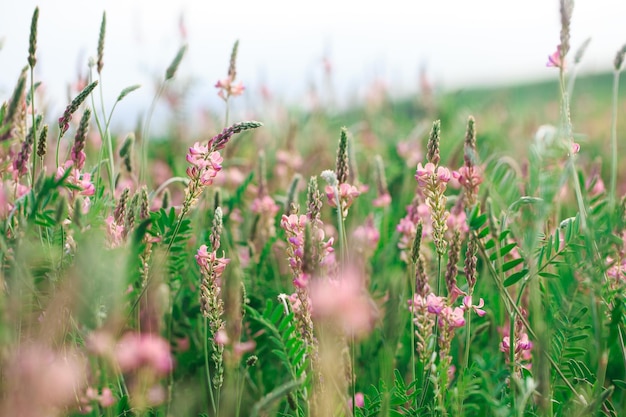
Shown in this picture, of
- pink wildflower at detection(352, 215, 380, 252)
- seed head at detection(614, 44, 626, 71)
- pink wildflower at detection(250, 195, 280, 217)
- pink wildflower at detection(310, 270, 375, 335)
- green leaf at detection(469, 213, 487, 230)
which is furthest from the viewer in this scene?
pink wildflower at detection(250, 195, 280, 217)

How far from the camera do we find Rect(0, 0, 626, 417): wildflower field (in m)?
1.05

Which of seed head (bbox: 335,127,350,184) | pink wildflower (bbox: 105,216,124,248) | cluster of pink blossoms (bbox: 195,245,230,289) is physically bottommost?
cluster of pink blossoms (bbox: 195,245,230,289)

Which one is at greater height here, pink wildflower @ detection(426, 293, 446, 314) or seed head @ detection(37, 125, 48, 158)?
seed head @ detection(37, 125, 48, 158)

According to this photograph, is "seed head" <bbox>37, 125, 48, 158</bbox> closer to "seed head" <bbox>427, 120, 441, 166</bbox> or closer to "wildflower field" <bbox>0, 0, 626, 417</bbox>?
"wildflower field" <bbox>0, 0, 626, 417</bbox>

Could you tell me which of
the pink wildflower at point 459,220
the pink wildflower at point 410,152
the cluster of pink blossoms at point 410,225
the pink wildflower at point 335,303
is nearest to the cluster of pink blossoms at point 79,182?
the pink wildflower at point 335,303

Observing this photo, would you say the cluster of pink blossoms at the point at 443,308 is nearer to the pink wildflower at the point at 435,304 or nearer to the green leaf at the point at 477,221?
the pink wildflower at the point at 435,304

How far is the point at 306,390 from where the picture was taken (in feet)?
3.84

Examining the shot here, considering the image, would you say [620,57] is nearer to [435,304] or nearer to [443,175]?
[443,175]

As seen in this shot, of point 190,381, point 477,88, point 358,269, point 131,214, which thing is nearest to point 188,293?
point 190,381

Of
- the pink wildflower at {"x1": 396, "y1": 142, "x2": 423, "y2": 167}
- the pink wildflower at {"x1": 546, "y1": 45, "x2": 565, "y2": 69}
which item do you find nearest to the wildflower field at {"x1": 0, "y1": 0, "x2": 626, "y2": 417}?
the pink wildflower at {"x1": 546, "y1": 45, "x2": 565, "y2": 69}

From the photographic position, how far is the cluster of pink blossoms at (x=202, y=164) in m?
1.23

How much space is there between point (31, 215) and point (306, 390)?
55 cm

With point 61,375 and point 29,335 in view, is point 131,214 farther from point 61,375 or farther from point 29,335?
point 61,375

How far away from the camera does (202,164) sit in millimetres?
1227
